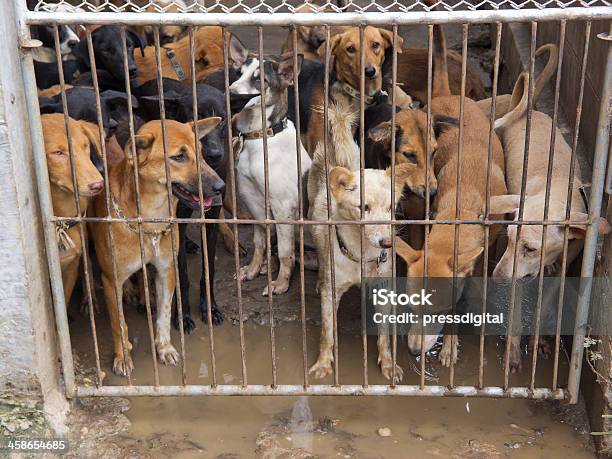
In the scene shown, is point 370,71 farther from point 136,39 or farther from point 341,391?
point 341,391

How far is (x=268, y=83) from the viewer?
575 centimetres

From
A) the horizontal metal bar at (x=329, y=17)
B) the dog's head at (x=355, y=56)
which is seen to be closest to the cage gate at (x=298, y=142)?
the horizontal metal bar at (x=329, y=17)

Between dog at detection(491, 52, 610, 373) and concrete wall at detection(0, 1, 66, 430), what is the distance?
2389mm

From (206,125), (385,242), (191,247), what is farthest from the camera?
(191,247)

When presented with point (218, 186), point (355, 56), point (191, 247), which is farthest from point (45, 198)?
point (355, 56)

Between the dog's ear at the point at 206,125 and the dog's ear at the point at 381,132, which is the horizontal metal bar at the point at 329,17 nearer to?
the dog's ear at the point at 206,125

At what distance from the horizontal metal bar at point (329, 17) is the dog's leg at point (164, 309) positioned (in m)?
1.63

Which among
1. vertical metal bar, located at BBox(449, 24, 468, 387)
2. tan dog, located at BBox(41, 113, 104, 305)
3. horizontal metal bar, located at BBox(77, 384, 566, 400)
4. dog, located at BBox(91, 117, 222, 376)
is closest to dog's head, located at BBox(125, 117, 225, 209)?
dog, located at BBox(91, 117, 222, 376)

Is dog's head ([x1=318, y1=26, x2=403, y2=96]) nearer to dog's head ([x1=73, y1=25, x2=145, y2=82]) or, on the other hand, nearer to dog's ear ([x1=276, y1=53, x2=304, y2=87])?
dog's ear ([x1=276, y1=53, x2=304, y2=87])

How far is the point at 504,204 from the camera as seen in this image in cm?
480

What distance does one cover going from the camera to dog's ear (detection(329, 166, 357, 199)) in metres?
4.64

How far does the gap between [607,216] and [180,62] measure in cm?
394

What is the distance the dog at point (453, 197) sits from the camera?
15.2ft

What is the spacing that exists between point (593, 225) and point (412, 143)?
1.64 metres
